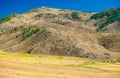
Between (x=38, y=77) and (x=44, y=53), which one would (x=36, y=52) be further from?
(x=38, y=77)

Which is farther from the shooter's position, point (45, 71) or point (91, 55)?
point (91, 55)

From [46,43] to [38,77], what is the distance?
128170 millimetres

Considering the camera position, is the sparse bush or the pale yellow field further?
the sparse bush

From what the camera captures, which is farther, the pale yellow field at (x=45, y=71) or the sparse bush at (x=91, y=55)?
the sparse bush at (x=91, y=55)

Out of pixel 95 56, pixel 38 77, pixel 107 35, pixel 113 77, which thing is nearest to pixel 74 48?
pixel 95 56

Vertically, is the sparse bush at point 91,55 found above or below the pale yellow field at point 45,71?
above

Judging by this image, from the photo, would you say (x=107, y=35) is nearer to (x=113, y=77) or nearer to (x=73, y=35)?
(x=73, y=35)

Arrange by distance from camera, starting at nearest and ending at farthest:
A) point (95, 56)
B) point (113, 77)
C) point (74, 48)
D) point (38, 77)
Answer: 1. point (38, 77)
2. point (113, 77)
3. point (95, 56)
4. point (74, 48)

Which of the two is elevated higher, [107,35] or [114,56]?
[107,35]

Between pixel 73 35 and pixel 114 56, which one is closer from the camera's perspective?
pixel 114 56

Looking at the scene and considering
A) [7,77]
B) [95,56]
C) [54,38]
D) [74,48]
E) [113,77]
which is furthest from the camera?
[54,38]

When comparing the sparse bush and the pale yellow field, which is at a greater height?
the sparse bush

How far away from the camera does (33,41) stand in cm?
18362

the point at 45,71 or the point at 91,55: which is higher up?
the point at 91,55
